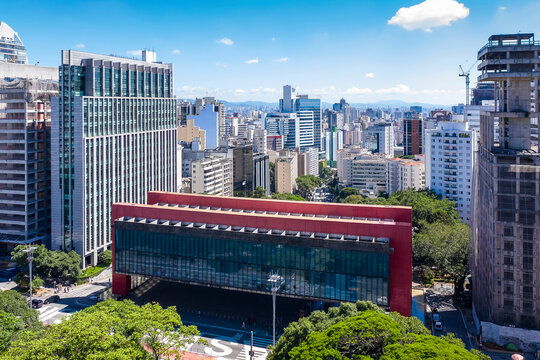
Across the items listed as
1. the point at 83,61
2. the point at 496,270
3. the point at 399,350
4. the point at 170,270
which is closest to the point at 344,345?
the point at 399,350

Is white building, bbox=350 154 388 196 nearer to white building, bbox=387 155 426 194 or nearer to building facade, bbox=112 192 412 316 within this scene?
white building, bbox=387 155 426 194

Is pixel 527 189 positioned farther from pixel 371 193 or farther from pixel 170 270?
pixel 371 193

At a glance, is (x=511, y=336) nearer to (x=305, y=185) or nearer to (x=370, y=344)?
(x=370, y=344)

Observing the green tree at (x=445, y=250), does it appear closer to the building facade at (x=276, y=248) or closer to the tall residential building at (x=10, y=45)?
the building facade at (x=276, y=248)

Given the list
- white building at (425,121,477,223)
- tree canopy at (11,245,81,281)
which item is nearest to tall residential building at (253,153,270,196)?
white building at (425,121,477,223)

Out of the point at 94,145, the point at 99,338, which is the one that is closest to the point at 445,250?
the point at 99,338

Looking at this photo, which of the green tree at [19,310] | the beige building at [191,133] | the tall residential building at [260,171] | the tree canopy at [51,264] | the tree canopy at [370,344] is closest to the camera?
the tree canopy at [370,344]

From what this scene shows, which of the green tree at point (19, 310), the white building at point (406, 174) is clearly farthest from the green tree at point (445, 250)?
the white building at point (406, 174)
